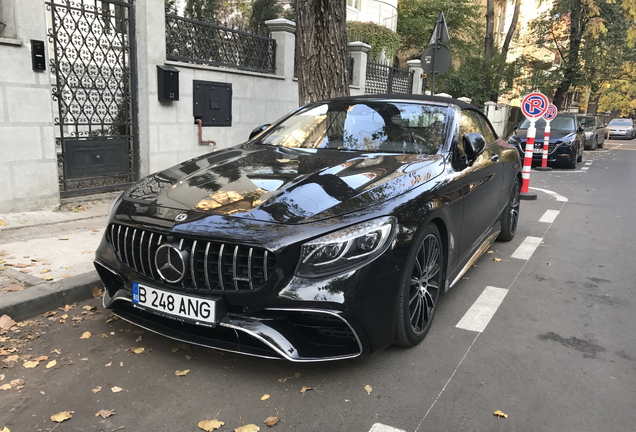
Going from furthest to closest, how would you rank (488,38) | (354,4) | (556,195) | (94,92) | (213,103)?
(354,4) → (488,38) → (556,195) → (213,103) → (94,92)

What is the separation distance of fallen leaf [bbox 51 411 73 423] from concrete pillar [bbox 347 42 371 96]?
11.4 m

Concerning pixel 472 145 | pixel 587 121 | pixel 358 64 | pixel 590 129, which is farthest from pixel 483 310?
pixel 587 121

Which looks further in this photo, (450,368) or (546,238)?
(546,238)

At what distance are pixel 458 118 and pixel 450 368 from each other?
81.8 inches

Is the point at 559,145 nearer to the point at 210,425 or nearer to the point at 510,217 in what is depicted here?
the point at 510,217

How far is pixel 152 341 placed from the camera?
344cm

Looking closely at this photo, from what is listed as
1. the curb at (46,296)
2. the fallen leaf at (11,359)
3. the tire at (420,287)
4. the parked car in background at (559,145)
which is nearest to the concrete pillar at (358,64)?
the parked car in background at (559,145)

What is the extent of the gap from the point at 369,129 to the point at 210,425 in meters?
2.58

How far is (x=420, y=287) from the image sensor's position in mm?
3371

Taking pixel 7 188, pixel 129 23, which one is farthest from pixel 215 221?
pixel 129 23

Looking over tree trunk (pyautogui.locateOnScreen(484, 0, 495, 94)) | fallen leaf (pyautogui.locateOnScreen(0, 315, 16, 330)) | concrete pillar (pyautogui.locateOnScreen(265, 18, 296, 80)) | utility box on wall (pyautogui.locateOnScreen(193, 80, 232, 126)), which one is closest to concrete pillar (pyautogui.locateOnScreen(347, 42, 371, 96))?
concrete pillar (pyautogui.locateOnScreen(265, 18, 296, 80))

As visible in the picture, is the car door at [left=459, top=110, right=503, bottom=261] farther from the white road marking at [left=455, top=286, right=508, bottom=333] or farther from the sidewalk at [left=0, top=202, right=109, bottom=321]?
the sidewalk at [left=0, top=202, right=109, bottom=321]

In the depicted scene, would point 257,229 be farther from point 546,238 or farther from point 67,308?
point 546,238

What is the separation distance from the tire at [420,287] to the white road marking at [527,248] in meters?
2.35
